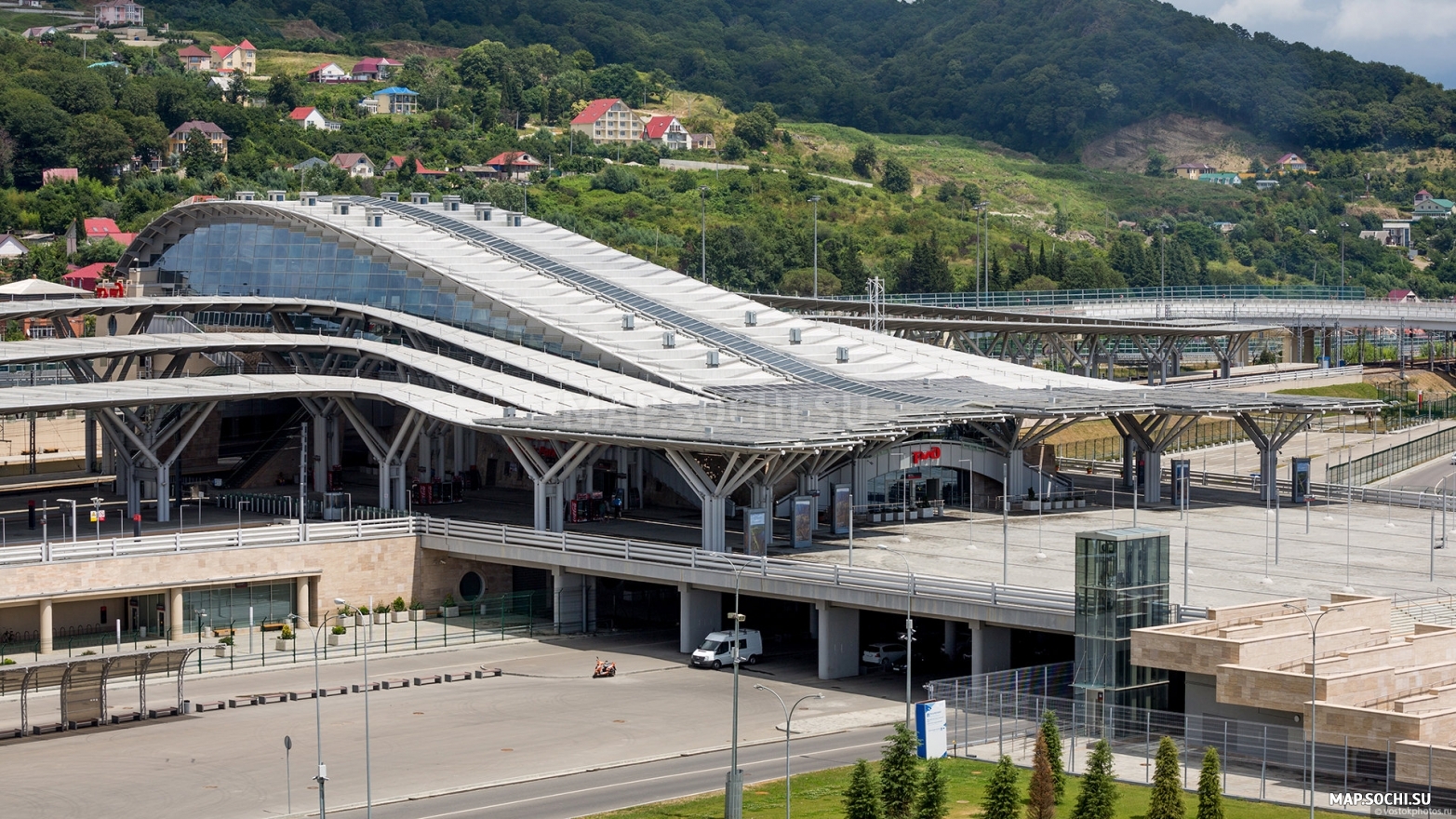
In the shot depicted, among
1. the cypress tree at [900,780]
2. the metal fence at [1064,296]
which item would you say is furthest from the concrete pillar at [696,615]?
the metal fence at [1064,296]

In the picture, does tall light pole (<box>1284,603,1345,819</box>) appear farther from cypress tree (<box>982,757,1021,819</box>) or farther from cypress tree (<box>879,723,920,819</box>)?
cypress tree (<box>879,723,920,819</box>)

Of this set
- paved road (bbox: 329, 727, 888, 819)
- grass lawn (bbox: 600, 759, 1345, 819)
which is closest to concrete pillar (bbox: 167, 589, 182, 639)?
paved road (bbox: 329, 727, 888, 819)

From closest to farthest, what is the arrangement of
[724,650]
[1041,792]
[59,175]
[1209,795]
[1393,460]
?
[1209,795] < [1041,792] < [724,650] < [1393,460] < [59,175]

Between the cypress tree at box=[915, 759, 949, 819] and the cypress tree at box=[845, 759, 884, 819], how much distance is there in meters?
1.07

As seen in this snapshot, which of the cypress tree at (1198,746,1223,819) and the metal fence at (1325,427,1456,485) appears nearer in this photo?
the cypress tree at (1198,746,1223,819)

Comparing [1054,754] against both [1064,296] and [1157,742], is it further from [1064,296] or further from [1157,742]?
[1064,296]

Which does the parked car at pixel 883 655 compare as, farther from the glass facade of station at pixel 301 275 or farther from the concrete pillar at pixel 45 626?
the glass facade of station at pixel 301 275

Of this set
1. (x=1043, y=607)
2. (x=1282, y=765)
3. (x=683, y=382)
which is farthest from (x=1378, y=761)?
(x=683, y=382)

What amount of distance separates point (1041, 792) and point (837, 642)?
856 inches

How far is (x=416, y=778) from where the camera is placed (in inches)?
2203

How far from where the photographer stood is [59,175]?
642 feet

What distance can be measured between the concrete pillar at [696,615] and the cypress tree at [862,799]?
25.9 m

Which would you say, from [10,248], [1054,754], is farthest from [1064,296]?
[1054,754]

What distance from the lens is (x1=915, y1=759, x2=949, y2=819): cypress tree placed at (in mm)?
48781
